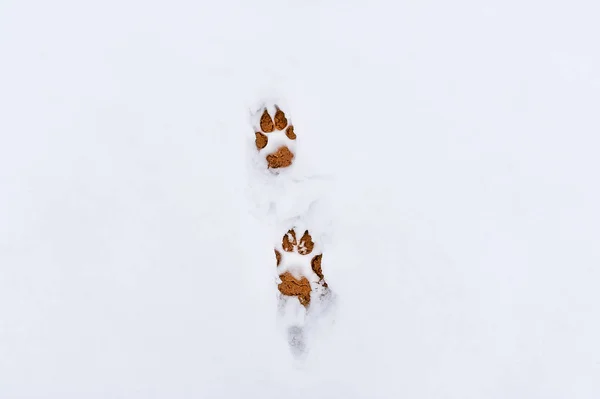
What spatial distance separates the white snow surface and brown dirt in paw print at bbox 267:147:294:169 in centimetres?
11

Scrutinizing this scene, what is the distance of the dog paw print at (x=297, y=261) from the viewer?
403 centimetres

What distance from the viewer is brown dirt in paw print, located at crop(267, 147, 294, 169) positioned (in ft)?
12.9

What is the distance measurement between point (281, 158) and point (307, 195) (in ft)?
1.25

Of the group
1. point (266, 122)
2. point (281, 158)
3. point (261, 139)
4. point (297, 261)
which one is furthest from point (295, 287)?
point (266, 122)

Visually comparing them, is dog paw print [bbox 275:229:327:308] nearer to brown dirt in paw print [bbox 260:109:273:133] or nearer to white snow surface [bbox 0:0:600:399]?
white snow surface [bbox 0:0:600:399]

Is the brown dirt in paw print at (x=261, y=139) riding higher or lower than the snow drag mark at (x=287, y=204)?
higher

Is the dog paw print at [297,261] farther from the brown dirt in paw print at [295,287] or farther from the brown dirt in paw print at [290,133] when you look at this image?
the brown dirt in paw print at [290,133]

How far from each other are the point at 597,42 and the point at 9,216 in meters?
5.29

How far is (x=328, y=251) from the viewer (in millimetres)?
4047

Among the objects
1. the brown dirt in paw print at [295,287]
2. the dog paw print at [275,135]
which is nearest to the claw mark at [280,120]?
the dog paw print at [275,135]

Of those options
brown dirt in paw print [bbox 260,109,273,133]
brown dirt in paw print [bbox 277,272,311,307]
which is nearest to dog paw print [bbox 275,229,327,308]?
brown dirt in paw print [bbox 277,272,311,307]

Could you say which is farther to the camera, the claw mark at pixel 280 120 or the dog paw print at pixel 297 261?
the dog paw print at pixel 297 261

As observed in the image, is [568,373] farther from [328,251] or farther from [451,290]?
[328,251]

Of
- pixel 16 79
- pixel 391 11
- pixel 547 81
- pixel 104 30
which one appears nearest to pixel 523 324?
pixel 547 81
